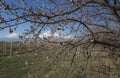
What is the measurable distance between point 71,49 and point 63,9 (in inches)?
37.5

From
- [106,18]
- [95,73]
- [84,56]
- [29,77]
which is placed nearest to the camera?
[29,77]

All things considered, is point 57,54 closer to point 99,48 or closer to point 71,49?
point 71,49

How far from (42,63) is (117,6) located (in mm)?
2396

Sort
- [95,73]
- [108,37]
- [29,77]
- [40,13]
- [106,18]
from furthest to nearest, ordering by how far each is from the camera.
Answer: [95,73]
[106,18]
[108,37]
[29,77]
[40,13]

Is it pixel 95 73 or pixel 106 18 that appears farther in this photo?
pixel 95 73

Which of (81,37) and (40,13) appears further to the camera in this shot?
(81,37)

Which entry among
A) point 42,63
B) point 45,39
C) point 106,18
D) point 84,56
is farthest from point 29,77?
point 106,18

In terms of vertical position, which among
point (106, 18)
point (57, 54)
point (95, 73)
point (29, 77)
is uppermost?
point (106, 18)

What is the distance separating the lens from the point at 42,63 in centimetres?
694

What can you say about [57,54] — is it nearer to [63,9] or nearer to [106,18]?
[63,9]

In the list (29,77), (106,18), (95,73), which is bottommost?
(95,73)

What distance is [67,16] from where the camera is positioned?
6.91 meters

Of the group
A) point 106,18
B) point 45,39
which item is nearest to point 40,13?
point 45,39

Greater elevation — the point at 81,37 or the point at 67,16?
the point at 67,16
